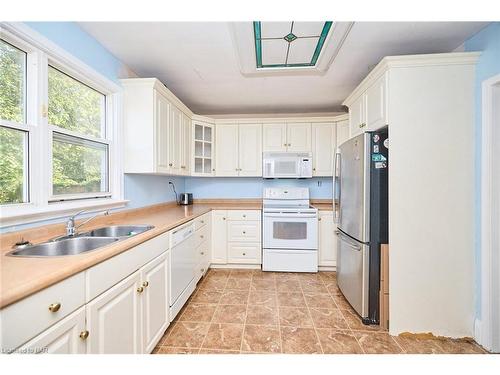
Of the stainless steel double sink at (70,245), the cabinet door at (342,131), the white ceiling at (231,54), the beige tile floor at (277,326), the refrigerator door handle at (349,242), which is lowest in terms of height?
the beige tile floor at (277,326)

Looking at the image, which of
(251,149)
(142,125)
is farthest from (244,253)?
(142,125)

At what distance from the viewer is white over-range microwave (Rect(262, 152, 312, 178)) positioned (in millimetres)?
3326

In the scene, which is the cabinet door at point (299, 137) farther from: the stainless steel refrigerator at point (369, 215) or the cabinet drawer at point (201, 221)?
the cabinet drawer at point (201, 221)

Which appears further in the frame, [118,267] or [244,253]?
[244,253]

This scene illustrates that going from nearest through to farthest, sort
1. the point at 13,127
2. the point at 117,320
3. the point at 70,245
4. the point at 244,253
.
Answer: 1. the point at 117,320
2. the point at 13,127
3. the point at 70,245
4. the point at 244,253

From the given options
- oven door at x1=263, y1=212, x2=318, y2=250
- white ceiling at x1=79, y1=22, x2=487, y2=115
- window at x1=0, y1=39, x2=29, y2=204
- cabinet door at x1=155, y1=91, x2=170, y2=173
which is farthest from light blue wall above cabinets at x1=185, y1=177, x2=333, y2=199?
window at x1=0, y1=39, x2=29, y2=204

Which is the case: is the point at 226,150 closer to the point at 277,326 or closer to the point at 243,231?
the point at 243,231

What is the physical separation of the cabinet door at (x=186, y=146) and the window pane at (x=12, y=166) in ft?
5.31

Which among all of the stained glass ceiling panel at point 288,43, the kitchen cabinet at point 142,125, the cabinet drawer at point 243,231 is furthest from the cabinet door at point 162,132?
the cabinet drawer at point 243,231

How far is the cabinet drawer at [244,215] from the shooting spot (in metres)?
3.13

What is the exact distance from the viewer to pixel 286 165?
3361mm

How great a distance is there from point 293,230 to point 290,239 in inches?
5.3

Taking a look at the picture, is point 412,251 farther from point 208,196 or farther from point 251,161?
point 208,196
